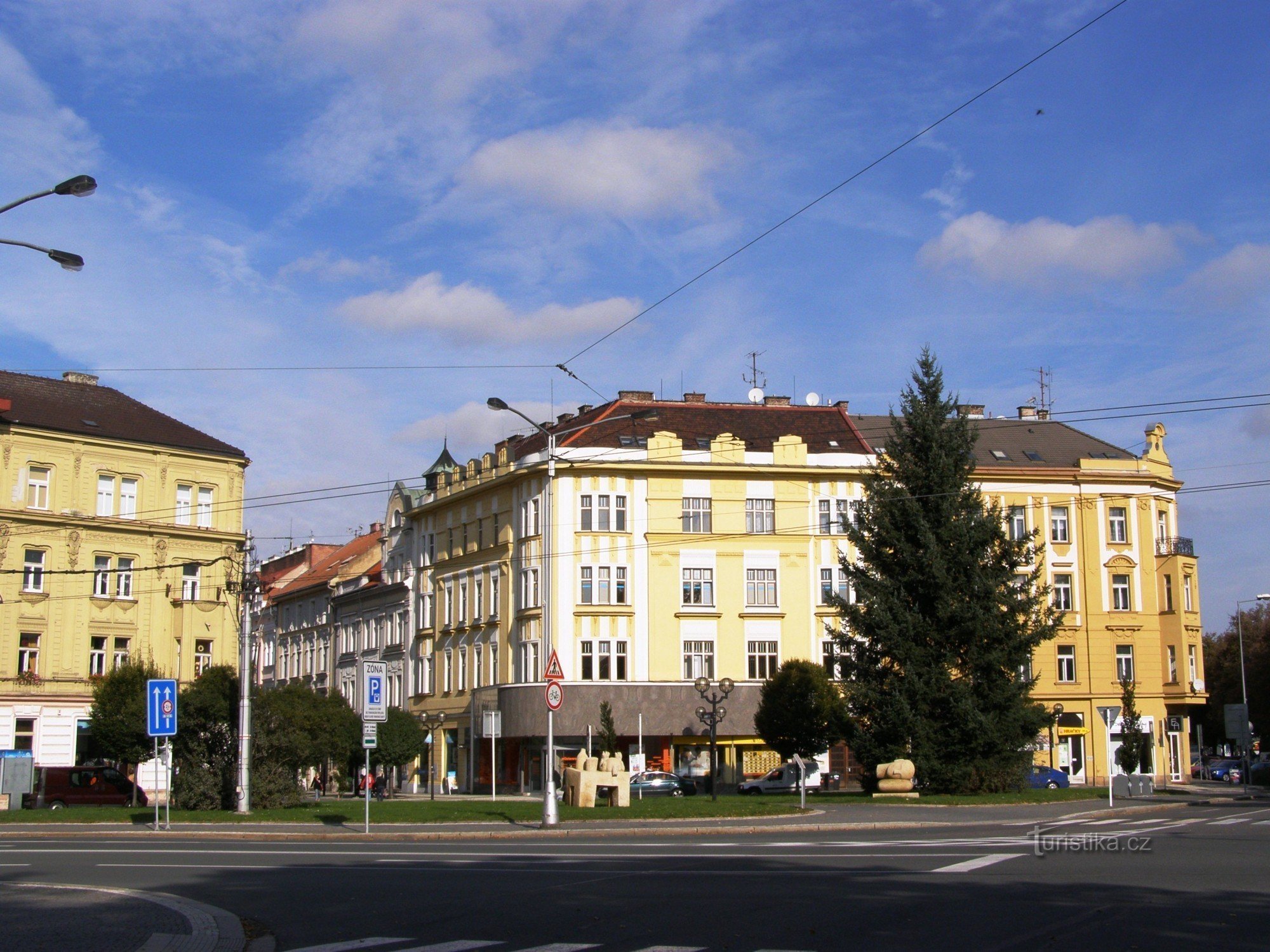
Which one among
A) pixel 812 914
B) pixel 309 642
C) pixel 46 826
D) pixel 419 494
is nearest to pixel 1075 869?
pixel 812 914

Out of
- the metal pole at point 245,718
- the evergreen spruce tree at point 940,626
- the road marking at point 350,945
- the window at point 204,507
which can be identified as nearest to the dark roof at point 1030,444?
the evergreen spruce tree at point 940,626

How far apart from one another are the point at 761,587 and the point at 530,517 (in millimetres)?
10533

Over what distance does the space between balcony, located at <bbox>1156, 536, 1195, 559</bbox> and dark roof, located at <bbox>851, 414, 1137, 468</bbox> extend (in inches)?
164

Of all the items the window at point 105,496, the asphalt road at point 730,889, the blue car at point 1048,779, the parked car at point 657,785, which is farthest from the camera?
the window at point 105,496

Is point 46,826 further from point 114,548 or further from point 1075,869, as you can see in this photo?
point 114,548

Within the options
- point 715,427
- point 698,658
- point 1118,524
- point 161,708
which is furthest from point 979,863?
point 1118,524

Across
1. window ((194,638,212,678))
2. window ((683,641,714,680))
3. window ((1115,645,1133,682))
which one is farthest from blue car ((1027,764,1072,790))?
window ((194,638,212,678))

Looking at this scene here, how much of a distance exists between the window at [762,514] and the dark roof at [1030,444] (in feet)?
24.8

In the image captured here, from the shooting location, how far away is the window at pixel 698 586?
2301 inches

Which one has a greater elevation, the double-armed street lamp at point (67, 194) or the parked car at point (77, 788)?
the double-armed street lamp at point (67, 194)

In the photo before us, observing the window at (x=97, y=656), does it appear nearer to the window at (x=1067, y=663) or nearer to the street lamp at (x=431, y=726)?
the street lamp at (x=431, y=726)

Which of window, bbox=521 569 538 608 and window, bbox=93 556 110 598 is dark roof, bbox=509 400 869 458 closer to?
window, bbox=521 569 538 608

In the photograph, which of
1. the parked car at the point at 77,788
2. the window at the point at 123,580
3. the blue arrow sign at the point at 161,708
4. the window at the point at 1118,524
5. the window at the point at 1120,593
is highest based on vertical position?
the window at the point at 1118,524

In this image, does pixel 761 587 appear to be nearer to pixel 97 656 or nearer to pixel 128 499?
pixel 128 499
